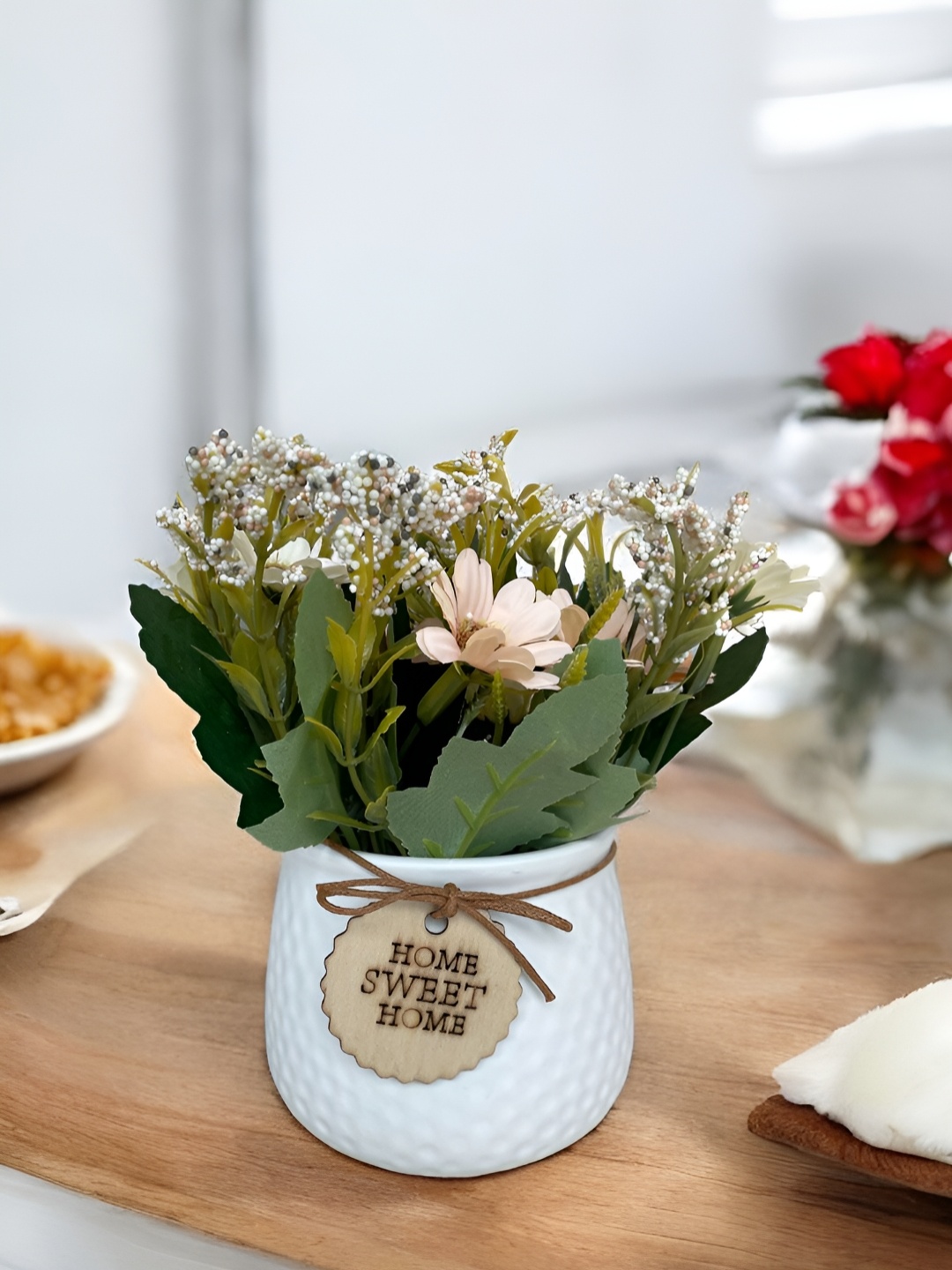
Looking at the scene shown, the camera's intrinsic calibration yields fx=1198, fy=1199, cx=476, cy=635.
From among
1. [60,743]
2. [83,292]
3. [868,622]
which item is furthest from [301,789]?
[83,292]

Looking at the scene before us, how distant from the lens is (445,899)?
15.5 inches

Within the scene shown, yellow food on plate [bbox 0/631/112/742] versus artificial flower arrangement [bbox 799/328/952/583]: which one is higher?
artificial flower arrangement [bbox 799/328/952/583]

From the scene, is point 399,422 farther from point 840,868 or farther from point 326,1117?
point 326,1117

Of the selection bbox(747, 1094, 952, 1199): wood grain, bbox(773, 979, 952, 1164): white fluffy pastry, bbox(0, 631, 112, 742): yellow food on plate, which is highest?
bbox(773, 979, 952, 1164): white fluffy pastry

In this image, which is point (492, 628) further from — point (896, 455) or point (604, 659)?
point (896, 455)

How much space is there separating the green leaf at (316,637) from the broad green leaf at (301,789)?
0.01m

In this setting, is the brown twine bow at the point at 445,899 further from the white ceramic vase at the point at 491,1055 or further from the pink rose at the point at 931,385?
the pink rose at the point at 931,385

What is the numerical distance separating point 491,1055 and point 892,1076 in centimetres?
13

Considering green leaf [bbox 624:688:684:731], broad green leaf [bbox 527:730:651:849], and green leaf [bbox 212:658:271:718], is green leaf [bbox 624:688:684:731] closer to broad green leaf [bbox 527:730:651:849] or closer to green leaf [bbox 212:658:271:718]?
broad green leaf [bbox 527:730:651:849]

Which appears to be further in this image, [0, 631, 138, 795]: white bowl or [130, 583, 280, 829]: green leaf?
[0, 631, 138, 795]: white bowl

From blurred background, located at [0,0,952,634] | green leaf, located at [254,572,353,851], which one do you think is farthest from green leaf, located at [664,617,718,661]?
blurred background, located at [0,0,952,634]

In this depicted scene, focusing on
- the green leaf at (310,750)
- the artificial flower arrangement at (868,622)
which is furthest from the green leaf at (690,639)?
the artificial flower arrangement at (868,622)

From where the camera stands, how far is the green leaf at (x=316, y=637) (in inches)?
14.3

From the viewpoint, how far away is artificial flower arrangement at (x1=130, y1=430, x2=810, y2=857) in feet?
1.20
